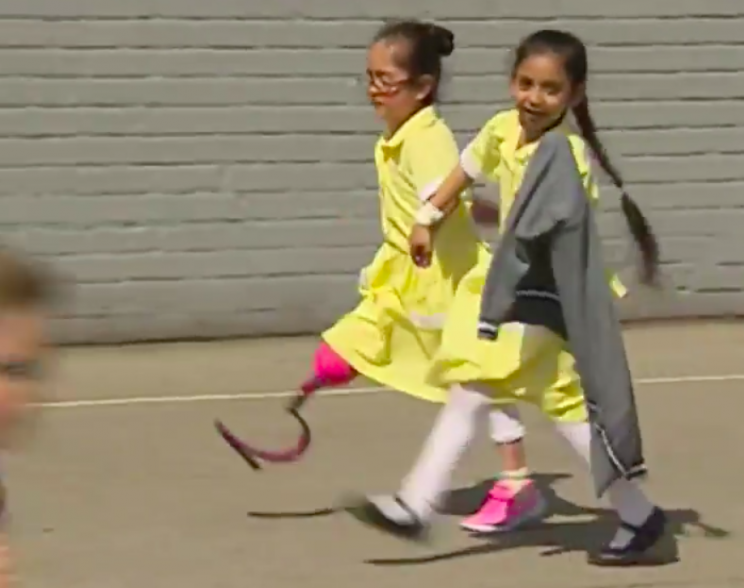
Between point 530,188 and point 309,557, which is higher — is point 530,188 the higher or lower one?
the higher one

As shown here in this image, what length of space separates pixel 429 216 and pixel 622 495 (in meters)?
1.01

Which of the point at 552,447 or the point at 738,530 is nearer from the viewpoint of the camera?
the point at 738,530

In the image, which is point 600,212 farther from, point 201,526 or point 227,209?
point 201,526

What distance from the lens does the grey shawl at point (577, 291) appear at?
5465 mm

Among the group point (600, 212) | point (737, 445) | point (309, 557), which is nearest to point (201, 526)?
point (309, 557)

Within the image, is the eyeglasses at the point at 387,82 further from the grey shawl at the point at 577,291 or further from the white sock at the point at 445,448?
the white sock at the point at 445,448

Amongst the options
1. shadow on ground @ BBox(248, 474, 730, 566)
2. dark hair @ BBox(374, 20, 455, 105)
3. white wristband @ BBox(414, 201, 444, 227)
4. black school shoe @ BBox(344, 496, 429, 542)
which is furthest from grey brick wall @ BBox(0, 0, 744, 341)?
black school shoe @ BBox(344, 496, 429, 542)

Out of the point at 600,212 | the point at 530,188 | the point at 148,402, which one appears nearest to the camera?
the point at 530,188

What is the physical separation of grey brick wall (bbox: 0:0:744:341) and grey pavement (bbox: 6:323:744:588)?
39 centimetres

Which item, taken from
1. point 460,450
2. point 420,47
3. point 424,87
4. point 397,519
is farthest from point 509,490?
point 420,47

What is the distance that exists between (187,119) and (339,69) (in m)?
0.77

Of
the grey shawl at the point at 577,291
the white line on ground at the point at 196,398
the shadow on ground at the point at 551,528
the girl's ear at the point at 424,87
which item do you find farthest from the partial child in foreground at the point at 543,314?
the white line on ground at the point at 196,398

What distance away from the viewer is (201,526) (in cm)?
605

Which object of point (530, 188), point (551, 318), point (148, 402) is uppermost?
point (530, 188)
